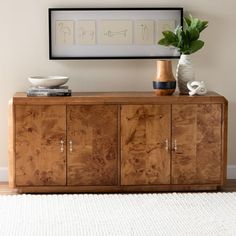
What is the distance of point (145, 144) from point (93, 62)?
82cm

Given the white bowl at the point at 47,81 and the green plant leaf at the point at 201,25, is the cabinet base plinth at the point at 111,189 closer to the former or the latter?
the white bowl at the point at 47,81

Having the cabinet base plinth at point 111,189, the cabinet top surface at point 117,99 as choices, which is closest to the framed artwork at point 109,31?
the cabinet top surface at point 117,99

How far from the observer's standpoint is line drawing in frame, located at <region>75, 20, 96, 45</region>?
5.54 meters

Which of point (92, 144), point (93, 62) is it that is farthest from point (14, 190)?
point (93, 62)

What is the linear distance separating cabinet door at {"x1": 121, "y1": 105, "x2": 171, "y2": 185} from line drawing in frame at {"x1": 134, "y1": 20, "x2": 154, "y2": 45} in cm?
64

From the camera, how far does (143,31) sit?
18.3ft

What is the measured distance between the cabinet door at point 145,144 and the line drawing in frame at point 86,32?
674 mm

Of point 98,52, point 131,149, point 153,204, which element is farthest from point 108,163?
point 98,52

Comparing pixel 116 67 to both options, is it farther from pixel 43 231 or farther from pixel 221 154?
pixel 43 231

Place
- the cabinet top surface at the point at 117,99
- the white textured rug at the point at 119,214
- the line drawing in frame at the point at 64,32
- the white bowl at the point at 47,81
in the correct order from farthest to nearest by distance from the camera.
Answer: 1. the line drawing in frame at the point at 64,32
2. the white bowl at the point at 47,81
3. the cabinet top surface at the point at 117,99
4. the white textured rug at the point at 119,214

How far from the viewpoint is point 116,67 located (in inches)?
222

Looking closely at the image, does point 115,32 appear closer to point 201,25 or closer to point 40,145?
point 201,25

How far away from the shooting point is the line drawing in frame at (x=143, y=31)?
18.3ft

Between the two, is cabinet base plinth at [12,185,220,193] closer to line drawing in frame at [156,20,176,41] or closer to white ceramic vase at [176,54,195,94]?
white ceramic vase at [176,54,195,94]
